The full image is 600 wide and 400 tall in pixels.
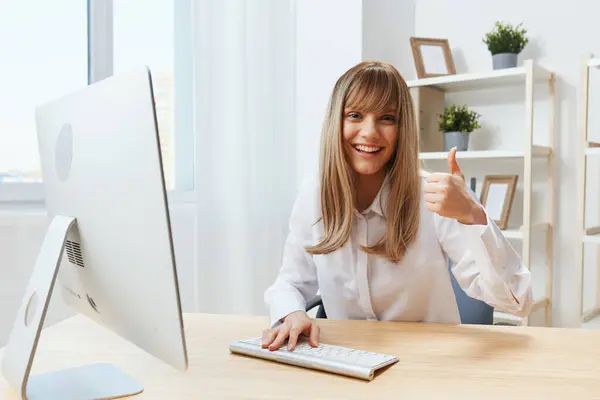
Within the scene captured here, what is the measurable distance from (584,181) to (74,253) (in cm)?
202

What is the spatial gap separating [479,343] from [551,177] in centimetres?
167

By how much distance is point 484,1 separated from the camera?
2.71 metres

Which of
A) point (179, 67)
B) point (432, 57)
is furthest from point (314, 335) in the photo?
point (432, 57)

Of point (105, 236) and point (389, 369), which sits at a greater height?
point (105, 236)

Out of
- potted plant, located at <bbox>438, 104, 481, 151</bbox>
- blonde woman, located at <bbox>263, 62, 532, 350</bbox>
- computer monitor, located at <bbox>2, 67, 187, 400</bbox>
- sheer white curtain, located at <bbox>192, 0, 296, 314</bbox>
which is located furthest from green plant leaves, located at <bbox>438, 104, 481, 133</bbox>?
computer monitor, located at <bbox>2, 67, 187, 400</bbox>

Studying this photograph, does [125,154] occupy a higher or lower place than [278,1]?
lower

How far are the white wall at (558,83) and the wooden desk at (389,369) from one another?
60.5 inches

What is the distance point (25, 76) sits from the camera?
215 centimetres

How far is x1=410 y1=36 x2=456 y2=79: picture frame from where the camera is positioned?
8.57 feet

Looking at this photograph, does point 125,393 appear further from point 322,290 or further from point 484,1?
point 484,1

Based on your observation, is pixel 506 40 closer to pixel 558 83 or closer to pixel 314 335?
pixel 558 83

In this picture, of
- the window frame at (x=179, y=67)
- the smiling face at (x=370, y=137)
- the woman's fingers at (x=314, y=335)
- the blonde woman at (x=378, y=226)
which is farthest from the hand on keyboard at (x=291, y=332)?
the window frame at (x=179, y=67)

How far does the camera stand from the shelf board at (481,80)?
237 cm

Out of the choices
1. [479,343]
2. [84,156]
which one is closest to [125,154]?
[84,156]
